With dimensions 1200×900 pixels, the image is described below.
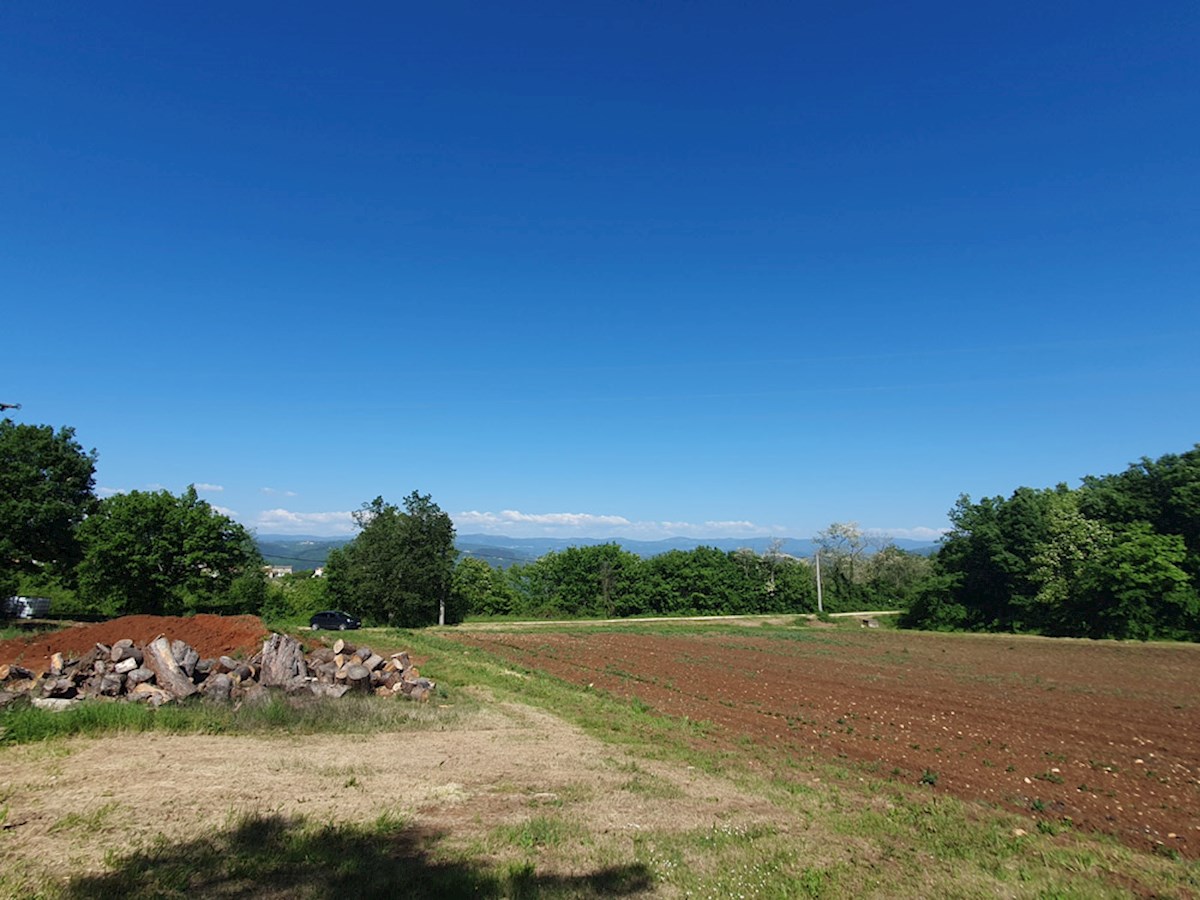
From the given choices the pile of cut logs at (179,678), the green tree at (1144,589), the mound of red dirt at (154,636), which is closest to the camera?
the pile of cut logs at (179,678)

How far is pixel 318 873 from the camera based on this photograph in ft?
21.6

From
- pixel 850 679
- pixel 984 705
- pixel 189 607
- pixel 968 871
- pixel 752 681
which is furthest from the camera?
pixel 189 607

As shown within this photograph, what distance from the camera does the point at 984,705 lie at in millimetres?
20609

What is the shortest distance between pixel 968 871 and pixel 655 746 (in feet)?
22.6

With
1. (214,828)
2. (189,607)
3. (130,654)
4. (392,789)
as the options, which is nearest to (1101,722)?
(392,789)

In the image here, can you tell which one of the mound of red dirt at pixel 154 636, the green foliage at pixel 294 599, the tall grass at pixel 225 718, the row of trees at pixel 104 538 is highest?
the row of trees at pixel 104 538

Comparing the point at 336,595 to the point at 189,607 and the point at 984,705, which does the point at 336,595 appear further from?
the point at 984,705

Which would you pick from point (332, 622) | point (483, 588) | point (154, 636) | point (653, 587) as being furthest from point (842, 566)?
point (154, 636)

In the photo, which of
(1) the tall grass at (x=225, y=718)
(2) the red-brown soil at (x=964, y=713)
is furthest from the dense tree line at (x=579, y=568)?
(1) the tall grass at (x=225, y=718)

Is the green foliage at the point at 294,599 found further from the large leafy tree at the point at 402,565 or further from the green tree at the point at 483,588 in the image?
the green tree at the point at 483,588

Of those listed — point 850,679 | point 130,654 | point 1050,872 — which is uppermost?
point 130,654

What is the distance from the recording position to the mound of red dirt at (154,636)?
1919 cm

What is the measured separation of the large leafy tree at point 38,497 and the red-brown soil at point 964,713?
1019 inches

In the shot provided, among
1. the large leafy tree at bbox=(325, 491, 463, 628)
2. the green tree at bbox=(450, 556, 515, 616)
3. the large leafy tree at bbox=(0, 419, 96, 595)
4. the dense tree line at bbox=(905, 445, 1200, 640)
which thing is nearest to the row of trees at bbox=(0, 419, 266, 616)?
the large leafy tree at bbox=(0, 419, 96, 595)
